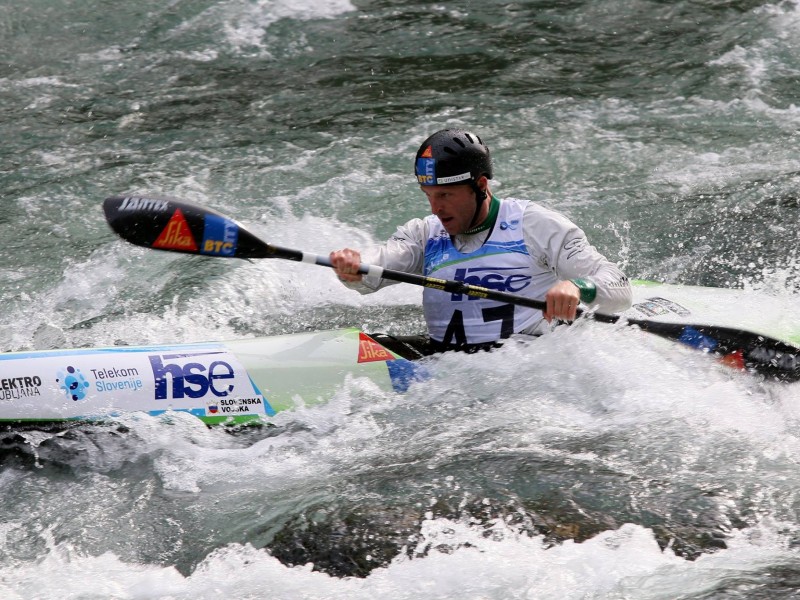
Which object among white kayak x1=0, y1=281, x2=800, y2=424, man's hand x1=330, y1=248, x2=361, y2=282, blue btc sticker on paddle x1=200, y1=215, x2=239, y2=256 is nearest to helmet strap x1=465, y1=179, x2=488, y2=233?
man's hand x1=330, y1=248, x2=361, y2=282

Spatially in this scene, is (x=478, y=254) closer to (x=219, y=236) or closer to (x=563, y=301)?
(x=563, y=301)

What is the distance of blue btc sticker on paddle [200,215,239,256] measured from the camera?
5035mm

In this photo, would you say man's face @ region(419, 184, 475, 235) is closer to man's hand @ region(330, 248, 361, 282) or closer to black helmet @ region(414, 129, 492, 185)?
black helmet @ region(414, 129, 492, 185)

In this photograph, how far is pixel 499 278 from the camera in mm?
5098

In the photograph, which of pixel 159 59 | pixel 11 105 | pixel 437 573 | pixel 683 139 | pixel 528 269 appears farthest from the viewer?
pixel 159 59

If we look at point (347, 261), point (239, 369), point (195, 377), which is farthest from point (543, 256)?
point (195, 377)

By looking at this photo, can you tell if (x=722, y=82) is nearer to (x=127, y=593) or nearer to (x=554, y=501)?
(x=554, y=501)

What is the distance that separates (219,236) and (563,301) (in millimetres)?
1692

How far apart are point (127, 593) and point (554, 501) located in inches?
67.4

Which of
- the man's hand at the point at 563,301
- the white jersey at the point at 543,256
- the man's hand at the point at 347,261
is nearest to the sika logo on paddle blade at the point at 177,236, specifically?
the man's hand at the point at 347,261

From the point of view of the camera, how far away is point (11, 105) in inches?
389

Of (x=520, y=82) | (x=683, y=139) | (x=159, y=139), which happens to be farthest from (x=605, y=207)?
(x=159, y=139)

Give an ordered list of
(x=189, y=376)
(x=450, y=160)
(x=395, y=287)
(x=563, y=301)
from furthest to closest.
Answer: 1. (x=395, y=287)
2. (x=450, y=160)
3. (x=189, y=376)
4. (x=563, y=301)

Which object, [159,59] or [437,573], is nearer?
[437,573]
